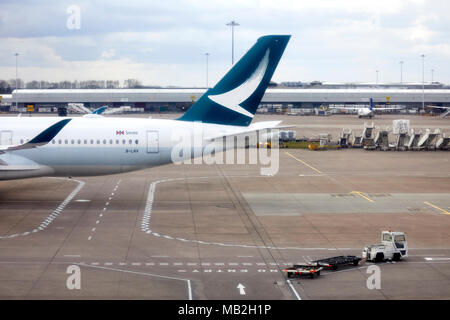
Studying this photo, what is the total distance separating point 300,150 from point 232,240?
5285 centimetres

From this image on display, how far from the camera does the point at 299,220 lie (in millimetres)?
43844

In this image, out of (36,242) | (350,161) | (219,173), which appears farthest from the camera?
(350,161)

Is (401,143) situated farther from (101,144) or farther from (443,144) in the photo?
(101,144)

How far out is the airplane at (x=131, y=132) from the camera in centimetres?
4828

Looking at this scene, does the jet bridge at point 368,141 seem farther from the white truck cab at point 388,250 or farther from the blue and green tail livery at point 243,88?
the white truck cab at point 388,250

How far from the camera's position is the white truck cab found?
1329 inches

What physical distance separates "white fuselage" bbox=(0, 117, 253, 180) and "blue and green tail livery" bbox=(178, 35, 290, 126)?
2.64 feet

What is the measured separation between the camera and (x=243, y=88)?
48.9 m

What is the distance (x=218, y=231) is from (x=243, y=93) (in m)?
12.7

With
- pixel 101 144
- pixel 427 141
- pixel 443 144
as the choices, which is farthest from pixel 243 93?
pixel 443 144

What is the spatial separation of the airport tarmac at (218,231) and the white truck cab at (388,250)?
1.85ft

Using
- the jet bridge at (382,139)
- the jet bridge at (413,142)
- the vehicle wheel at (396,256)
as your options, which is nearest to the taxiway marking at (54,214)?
the vehicle wheel at (396,256)

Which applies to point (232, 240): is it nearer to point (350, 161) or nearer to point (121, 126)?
point (121, 126)
